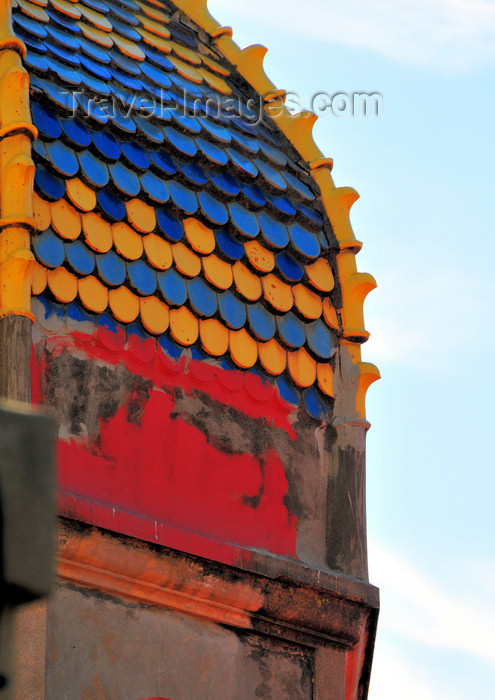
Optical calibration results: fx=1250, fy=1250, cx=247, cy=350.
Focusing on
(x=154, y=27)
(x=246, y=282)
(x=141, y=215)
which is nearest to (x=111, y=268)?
(x=141, y=215)

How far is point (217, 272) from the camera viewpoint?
9.00 metres

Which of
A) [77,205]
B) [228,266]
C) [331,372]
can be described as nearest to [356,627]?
[331,372]

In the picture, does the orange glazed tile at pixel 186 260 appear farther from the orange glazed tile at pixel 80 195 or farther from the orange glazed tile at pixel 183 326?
the orange glazed tile at pixel 80 195

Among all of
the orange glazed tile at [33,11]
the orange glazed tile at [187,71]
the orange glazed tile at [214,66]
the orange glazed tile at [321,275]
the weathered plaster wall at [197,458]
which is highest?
the orange glazed tile at [214,66]

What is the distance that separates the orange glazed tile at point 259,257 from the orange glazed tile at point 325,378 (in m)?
0.83

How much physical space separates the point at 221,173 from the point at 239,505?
8.41 ft

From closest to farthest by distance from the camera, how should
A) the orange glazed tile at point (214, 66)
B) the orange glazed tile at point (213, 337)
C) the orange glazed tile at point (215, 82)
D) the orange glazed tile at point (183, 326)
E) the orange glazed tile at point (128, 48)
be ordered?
the orange glazed tile at point (183, 326) → the orange glazed tile at point (213, 337) → the orange glazed tile at point (128, 48) → the orange glazed tile at point (215, 82) → the orange glazed tile at point (214, 66)

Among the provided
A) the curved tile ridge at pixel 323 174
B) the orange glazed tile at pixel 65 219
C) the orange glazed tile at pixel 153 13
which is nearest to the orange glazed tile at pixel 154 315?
the orange glazed tile at pixel 65 219

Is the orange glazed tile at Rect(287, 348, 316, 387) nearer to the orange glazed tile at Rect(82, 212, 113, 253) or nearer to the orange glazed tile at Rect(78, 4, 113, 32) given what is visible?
the orange glazed tile at Rect(82, 212, 113, 253)

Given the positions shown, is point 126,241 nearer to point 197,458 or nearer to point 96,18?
point 197,458

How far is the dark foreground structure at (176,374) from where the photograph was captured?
7758mm

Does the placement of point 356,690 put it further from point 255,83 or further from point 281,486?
point 255,83

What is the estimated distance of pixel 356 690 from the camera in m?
8.74

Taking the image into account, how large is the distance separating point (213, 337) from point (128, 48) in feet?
8.57
